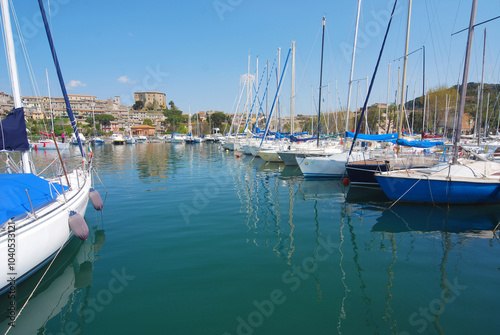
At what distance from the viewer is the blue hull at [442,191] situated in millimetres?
11031

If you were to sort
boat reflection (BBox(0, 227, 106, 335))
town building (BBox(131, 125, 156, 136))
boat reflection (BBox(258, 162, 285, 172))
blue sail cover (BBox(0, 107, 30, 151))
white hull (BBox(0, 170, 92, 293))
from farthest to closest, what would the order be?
1. town building (BBox(131, 125, 156, 136))
2. boat reflection (BBox(258, 162, 285, 172))
3. blue sail cover (BBox(0, 107, 30, 151))
4. white hull (BBox(0, 170, 92, 293))
5. boat reflection (BBox(0, 227, 106, 335))

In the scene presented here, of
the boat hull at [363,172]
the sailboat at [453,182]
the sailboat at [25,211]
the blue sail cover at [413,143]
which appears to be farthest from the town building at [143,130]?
the sailboat at [453,182]

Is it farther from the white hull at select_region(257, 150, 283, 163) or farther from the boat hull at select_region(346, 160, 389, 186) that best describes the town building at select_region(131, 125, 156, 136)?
the boat hull at select_region(346, 160, 389, 186)

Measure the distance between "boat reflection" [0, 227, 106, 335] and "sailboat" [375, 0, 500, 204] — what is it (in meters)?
10.9

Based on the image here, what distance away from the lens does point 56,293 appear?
5.57 m

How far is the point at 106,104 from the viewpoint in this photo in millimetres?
172375

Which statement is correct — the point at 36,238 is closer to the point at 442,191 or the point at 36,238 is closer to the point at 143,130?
the point at 442,191

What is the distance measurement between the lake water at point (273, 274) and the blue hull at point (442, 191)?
0.39 m

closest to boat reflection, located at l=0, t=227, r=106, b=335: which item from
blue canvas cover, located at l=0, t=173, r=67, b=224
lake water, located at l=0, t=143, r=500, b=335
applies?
lake water, located at l=0, t=143, r=500, b=335

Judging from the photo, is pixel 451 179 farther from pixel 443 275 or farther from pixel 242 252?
pixel 242 252

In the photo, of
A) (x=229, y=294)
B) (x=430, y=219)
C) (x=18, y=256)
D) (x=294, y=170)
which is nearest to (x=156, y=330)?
(x=229, y=294)

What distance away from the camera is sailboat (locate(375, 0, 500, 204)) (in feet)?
36.2

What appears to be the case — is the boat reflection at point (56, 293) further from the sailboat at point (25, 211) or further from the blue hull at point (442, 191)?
the blue hull at point (442, 191)

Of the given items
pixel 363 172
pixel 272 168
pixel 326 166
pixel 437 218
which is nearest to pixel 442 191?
pixel 437 218
